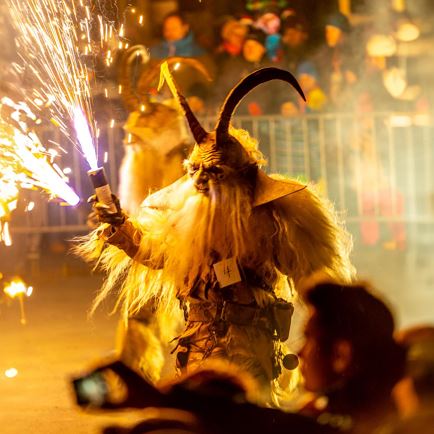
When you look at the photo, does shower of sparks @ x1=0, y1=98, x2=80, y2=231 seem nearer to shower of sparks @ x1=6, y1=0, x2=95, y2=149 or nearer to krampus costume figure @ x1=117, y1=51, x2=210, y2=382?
shower of sparks @ x1=6, y1=0, x2=95, y2=149

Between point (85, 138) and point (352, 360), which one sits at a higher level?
point (85, 138)

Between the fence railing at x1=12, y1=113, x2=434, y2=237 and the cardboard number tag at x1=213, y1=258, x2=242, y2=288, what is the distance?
6097 mm

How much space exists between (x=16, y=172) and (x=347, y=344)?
214cm

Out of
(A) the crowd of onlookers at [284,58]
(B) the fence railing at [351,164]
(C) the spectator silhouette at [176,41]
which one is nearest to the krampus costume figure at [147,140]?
(A) the crowd of onlookers at [284,58]

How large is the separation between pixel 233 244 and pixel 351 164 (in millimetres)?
6431

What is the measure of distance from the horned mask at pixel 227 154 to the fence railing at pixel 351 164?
5954 mm

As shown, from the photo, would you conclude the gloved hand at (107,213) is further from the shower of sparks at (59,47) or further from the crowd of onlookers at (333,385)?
the crowd of onlookers at (333,385)

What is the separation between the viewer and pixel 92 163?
154 inches

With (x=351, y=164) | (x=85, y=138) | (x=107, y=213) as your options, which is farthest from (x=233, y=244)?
(x=351, y=164)

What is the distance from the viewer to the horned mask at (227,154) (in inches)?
148

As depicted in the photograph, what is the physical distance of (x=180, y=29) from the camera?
9148 millimetres

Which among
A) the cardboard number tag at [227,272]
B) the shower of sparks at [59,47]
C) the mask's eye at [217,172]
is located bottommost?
the cardboard number tag at [227,272]

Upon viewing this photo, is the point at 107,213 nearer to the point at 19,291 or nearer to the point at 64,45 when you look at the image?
the point at 64,45

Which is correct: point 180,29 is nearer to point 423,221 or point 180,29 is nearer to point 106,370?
point 423,221
